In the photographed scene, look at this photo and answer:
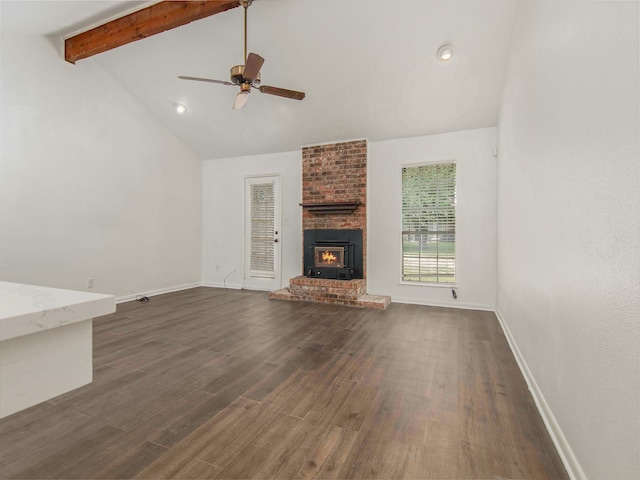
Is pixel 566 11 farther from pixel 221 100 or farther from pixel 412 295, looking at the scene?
pixel 221 100

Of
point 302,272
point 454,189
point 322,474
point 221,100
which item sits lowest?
point 322,474

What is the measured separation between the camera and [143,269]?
17.3ft

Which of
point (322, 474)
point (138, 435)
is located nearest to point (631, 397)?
point (322, 474)

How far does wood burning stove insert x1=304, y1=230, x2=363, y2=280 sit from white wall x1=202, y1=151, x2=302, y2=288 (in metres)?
0.41

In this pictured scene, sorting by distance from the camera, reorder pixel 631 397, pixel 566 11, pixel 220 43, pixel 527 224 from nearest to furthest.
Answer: pixel 631 397, pixel 566 11, pixel 527 224, pixel 220 43

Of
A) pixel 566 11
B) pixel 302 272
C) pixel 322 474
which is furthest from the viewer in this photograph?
pixel 302 272

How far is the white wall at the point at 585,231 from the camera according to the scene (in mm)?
1019

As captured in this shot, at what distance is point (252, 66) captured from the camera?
9.34 feet

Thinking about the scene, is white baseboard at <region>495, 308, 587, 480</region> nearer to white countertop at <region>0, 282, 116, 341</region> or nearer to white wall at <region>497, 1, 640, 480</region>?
white wall at <region>497, 1, 640, 480</region>

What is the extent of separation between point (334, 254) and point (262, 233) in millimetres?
1711

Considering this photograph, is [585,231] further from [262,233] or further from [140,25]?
[262,233]

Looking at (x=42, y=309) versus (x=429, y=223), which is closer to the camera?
(x=42, y=309)

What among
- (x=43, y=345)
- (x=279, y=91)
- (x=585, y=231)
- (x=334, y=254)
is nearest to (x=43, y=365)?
(x=43, y=345)

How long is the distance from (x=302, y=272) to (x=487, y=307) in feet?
9.89
